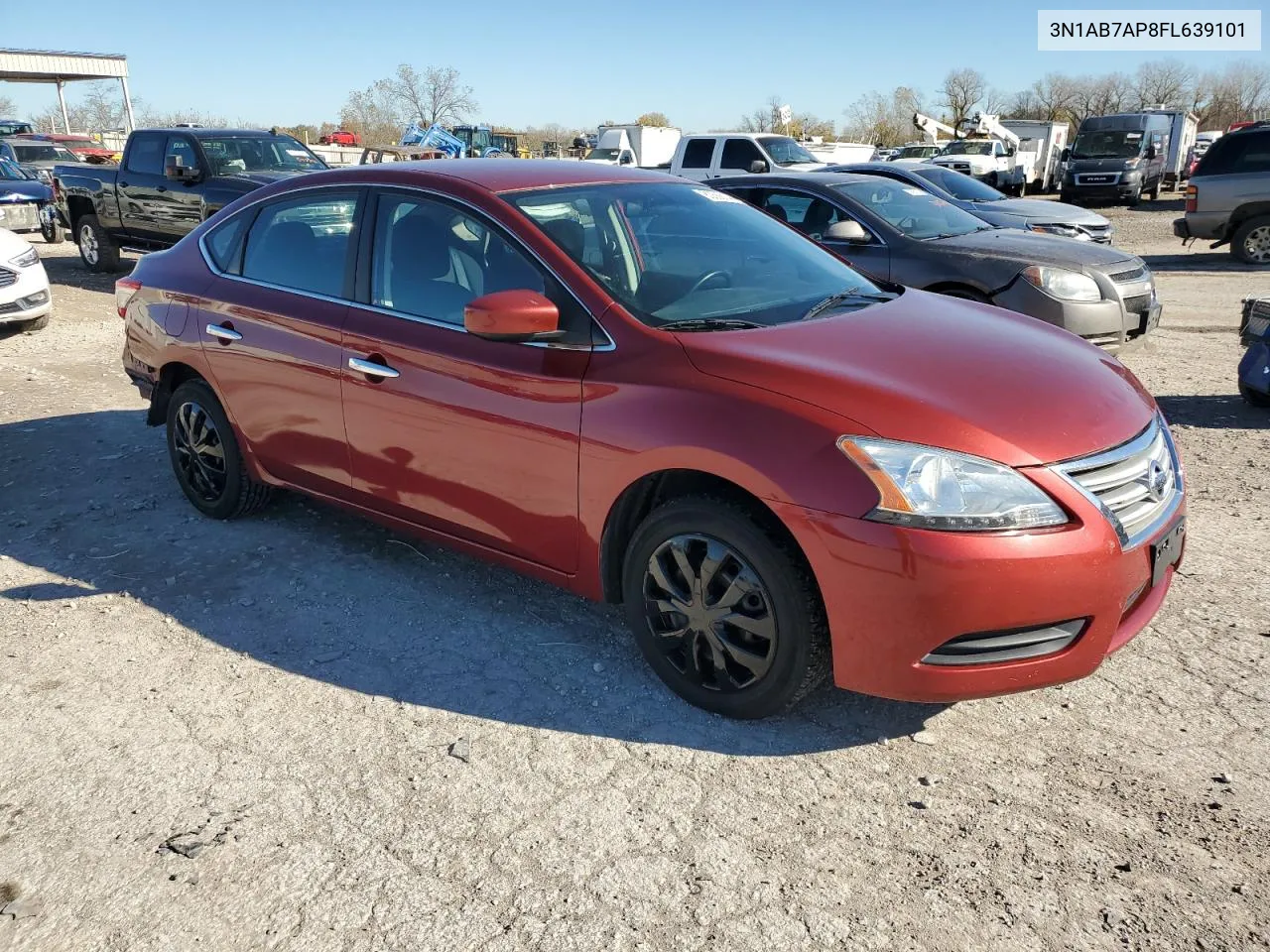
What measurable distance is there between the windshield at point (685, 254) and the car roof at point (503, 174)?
3.1 inches

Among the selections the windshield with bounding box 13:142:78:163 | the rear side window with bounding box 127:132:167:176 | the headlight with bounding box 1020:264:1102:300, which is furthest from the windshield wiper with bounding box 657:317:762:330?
the windshield with bounding box 13:142:78:163

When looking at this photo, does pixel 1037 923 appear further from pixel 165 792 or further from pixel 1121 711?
pixel 165 792

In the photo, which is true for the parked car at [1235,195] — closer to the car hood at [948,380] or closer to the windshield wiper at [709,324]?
the car hood at [948,380]

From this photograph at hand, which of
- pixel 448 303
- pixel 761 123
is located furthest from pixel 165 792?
pixel 761 123

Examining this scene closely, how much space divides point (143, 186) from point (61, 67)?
132ft

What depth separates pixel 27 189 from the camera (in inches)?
696

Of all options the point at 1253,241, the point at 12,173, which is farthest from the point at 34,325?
the point at 1253,241

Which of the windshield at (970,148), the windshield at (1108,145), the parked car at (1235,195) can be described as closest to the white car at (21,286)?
the parked car at (1235,195)

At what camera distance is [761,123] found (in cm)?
7912

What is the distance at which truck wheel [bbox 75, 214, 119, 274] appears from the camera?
1394 centimetres

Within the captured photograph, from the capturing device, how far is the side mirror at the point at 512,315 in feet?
10.8

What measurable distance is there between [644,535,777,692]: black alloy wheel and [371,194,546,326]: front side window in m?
1.07

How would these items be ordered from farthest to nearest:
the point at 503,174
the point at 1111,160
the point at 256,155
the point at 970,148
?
the point at 970,148
the point at 1111,160
the point at 256,155
the point at 503,174

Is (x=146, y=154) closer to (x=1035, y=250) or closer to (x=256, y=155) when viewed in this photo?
(x=256, y=155)
